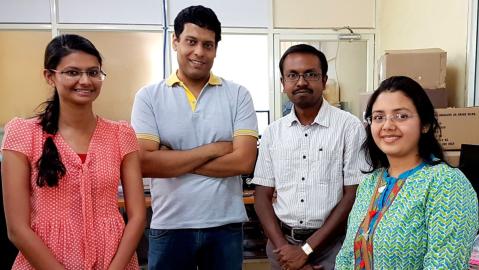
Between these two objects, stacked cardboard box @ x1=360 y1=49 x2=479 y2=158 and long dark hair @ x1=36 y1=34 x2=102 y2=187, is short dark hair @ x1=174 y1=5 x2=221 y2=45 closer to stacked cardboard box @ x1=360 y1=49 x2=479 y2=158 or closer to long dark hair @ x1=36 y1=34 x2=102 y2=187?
long dark hair @ x1=36 y1=34 x2=102 y2=187

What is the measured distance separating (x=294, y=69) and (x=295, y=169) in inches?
17.8

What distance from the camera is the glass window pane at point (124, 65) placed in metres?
3.73

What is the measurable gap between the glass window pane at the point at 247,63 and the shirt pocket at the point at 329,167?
2.36 m

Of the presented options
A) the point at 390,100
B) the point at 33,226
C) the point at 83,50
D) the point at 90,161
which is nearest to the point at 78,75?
the point at 83,50

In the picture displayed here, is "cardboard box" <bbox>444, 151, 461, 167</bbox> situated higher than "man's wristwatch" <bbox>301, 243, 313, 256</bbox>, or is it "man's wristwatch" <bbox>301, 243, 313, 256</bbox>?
"cardboard box" <bbox>444, 151, 461, 167</bbox>

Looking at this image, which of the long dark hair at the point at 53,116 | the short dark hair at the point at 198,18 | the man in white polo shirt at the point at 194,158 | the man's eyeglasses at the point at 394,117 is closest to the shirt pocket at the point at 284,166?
the man in white polo shirt at the point at 194,158

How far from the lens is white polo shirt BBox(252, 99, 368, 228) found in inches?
63.2

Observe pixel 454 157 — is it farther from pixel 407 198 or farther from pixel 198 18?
pixel 198 18

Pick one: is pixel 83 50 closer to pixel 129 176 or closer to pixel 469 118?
pixel 129 176

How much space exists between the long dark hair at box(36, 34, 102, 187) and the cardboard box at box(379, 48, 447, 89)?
Result: 6.19 feet

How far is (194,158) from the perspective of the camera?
1.51m

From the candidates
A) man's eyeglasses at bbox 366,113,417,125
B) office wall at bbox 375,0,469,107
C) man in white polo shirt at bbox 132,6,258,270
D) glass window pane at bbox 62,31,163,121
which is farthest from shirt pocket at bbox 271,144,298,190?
glass window pane at bbox 62,31,163,121

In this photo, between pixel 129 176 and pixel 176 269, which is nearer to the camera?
pixel 129 176

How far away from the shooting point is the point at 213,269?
5.26ft
